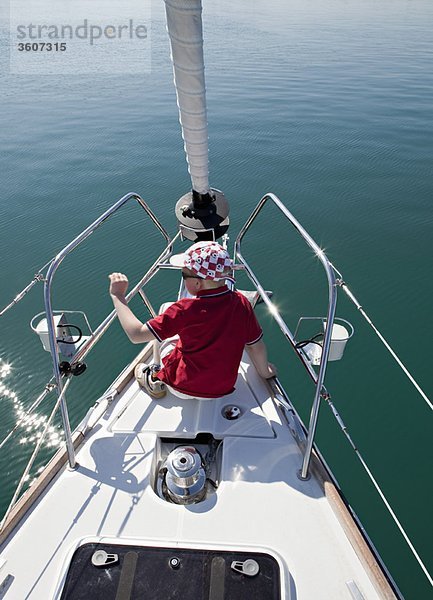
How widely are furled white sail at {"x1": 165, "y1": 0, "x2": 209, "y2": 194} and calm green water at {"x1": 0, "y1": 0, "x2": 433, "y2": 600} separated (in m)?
3.39

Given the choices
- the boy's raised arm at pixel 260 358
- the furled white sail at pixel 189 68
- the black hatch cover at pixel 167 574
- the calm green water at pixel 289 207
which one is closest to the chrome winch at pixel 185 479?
the black hatch cover at pixel 167 574

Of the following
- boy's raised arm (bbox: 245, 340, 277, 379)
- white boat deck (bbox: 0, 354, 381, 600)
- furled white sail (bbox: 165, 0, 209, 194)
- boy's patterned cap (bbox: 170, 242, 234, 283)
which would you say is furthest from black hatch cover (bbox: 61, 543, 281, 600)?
furled white sail (bbox: 165, 0, 209, 194)

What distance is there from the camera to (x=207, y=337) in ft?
8.36

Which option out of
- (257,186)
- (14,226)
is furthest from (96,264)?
(257,186)

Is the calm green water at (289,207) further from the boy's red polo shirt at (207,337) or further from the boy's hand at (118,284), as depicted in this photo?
the boy's hand at (118,284)

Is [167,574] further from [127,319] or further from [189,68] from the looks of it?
[189,68]

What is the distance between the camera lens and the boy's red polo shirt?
2.48m

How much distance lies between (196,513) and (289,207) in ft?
24.0

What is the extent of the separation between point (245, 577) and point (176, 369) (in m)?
1.29

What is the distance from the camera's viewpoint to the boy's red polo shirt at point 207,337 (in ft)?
8.14

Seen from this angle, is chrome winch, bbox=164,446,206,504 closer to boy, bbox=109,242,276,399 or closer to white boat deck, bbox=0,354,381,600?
white boat deck, bbox=0,354,381,600

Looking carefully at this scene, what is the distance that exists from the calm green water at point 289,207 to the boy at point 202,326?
7.29ft

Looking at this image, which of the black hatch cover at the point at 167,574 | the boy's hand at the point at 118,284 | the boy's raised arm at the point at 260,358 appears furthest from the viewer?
the boy's raised arm at the point at 260,358

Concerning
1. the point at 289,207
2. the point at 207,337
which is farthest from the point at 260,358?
the point at 289,207
